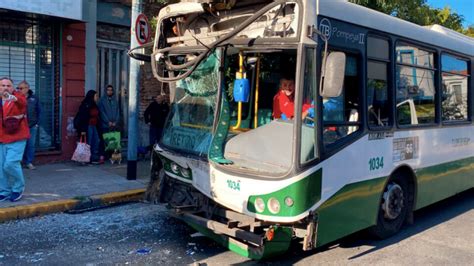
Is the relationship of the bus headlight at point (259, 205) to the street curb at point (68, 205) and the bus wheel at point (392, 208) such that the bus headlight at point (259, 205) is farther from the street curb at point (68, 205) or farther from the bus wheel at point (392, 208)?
the street curb at point (68, 205)

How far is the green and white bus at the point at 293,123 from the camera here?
4602 mm

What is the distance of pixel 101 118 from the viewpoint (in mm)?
11141

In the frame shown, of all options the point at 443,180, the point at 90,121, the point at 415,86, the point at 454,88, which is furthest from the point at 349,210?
the point at 90,121

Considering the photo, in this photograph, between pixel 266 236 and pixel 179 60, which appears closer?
pixel 266 236

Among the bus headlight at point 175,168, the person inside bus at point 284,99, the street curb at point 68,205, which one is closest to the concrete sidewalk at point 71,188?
the street curb at point 68,205

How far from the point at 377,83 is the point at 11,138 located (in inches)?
206

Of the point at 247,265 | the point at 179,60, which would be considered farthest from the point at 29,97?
the point at 247,265

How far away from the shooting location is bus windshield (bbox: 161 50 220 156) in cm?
529

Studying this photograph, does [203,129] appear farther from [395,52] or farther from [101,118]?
[101,118]

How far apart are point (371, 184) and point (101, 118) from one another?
7.34 metres

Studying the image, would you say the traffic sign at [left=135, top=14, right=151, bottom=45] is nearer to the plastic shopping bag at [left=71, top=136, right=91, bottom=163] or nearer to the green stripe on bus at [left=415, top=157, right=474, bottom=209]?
the plastic shopping bag at [left=71, top=136, right=91, bottom=163]

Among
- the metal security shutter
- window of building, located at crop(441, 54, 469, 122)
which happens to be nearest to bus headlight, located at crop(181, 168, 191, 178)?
window of building, located at crop(441, 54, 469, 122)

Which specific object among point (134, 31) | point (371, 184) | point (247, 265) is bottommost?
point (247, 265)

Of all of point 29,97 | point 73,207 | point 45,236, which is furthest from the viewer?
point 29,97
